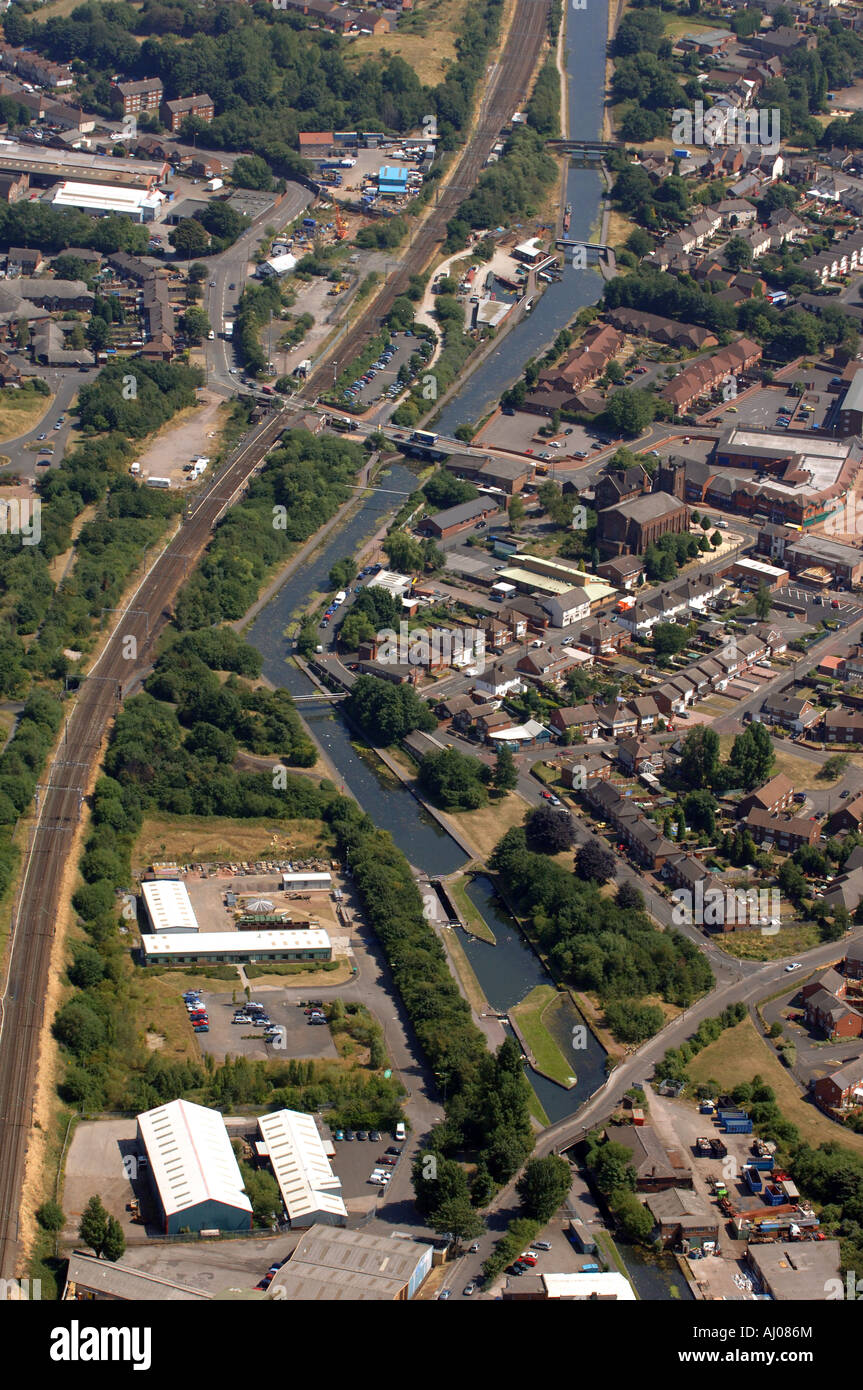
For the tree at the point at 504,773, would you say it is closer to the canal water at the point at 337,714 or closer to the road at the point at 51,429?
the canal water at the point at 337,714

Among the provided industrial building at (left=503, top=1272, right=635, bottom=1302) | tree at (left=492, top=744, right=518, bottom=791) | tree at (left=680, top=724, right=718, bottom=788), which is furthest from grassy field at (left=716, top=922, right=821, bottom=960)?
industrial building at (left=503, top=1272, right=635, bottom=1302)

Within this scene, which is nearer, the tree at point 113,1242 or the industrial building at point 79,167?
the tree at point 113,1242

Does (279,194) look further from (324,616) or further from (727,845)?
(727,845)

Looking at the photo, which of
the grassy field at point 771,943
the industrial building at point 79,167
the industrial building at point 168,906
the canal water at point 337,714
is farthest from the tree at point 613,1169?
the industrial building at point 79,167

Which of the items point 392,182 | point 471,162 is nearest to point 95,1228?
point 392,182

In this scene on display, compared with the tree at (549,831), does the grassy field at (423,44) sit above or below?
above
